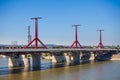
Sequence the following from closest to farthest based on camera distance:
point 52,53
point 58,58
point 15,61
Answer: point 15,61, point 52,53, point 58,58

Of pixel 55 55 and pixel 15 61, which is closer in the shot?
pixel 15 61

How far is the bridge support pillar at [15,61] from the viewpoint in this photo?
72.1 metres

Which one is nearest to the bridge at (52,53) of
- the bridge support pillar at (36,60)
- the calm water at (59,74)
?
the bridge support pillar at (36,60)

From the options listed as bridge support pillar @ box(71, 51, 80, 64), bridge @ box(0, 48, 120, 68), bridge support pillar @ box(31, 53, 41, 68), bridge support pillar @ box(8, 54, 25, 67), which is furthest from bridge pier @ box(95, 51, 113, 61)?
bridge support pillar @ box(31, 53, 41, 68)

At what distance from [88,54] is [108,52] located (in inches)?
364

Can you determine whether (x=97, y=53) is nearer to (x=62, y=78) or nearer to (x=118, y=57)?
(x=118, y=57)

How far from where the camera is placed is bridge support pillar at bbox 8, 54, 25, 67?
7212 centimetres

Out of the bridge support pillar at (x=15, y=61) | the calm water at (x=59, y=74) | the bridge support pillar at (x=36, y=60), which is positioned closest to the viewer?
the calm water at (x=59, y=74)

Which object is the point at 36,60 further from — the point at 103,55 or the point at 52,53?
the point at 103,55

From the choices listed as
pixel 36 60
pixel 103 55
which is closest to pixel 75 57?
pixel 103 55

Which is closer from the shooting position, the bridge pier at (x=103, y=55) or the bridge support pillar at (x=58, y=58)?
the bridge support pillar at (x=58, y=58)

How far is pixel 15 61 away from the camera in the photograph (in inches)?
2901

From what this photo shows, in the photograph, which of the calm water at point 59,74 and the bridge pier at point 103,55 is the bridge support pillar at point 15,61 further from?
the bridge pier at point 103,55


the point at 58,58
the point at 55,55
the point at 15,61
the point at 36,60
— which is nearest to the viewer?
the point at 36,60
